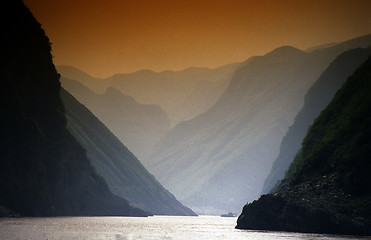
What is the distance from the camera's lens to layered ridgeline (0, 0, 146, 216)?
15625 centimetres

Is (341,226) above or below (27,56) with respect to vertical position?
below

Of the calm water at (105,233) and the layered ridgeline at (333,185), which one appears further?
the layered ridgeline at (333,185)

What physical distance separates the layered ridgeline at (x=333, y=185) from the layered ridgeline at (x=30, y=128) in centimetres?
5965

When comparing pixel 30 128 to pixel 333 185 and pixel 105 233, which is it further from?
pixel 333 185

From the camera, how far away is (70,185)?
198 m

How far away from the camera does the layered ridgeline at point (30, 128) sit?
156 metres

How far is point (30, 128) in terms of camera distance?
6471 inches

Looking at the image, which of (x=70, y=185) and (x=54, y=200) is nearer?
(x=54, y=200)

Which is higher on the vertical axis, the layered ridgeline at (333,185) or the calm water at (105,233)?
the layered ridgeline at (333,185)

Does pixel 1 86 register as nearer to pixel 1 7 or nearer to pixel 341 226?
pixel 1 7

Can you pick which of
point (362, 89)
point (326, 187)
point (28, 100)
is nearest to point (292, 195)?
point (326, 187)

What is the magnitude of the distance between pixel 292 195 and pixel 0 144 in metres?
73.6

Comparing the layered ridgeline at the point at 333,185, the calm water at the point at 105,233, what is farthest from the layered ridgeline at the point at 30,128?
the layered ridgeline at the point at 333,185

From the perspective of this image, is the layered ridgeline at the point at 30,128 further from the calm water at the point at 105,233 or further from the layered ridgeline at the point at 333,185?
the layered ridgeline at the point at 333,185
